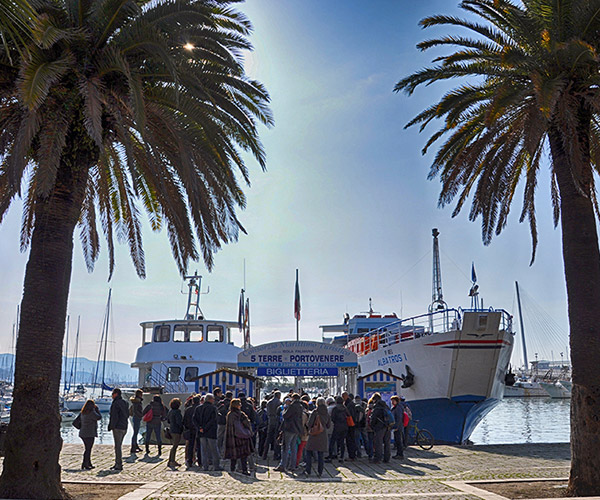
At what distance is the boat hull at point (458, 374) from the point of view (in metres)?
19.9

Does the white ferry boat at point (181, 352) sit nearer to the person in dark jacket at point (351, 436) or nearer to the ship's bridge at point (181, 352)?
the ship's bridge at point (181, 352)

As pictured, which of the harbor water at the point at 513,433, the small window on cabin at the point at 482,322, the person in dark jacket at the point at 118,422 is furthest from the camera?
the harbor water at the point at 513,433

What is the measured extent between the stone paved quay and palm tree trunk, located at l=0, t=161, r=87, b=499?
174 cm

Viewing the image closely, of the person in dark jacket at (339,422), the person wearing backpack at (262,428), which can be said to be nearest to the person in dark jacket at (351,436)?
the person in dark jacket at (339,422)

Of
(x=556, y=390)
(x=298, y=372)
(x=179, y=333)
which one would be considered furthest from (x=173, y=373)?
(x=556, y=390)

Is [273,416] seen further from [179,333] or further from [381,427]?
[179,333]

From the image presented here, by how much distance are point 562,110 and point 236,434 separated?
28.2 ft

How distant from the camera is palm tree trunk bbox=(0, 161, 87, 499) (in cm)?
784

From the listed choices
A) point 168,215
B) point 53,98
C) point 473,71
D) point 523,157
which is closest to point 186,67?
point 53,98

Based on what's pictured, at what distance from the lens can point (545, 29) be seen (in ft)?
32.6

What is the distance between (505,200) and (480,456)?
6491 millimetres

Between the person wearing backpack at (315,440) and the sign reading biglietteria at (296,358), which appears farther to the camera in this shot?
the sign reading biglietteria at (296,358)

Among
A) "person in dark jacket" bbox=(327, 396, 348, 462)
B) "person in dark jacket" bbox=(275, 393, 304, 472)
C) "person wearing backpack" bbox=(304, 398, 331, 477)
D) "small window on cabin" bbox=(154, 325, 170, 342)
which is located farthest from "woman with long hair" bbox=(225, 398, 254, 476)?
"small window on cabin" bbox=(154, 325, 170, 342)

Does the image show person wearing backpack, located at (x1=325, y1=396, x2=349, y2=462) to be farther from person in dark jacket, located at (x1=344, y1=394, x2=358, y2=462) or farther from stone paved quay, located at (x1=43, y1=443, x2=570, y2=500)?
stone paved quay, located at (x1=43, y1=443, x2=570, y2=500)
